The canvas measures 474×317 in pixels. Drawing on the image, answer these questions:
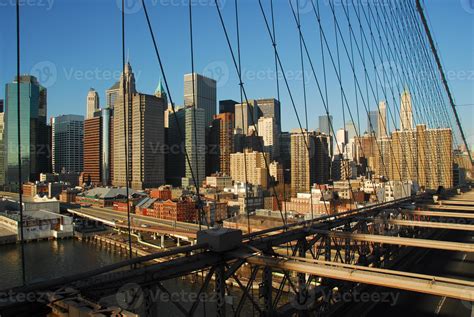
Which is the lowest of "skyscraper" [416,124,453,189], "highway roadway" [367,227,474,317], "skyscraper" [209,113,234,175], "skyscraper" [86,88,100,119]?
"highway roadway" [367,227,474,317]

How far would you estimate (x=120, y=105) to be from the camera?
5362 cm

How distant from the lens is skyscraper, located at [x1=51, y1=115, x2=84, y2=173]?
73812 millimetres

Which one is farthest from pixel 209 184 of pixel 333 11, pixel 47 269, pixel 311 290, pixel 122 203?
pixel 311 290

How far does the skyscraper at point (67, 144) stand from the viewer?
73.8m

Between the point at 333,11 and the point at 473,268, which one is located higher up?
the point at 333,11

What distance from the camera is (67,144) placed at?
250 feet

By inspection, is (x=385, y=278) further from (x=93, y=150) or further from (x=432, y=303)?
(x=93, y=150)

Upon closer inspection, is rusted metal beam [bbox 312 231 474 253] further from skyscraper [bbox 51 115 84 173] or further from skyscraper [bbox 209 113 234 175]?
skyscraper [bbox 51 115 84 173]

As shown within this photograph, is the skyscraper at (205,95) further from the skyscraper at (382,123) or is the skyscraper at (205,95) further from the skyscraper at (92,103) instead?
the skyscraper at (382,123)

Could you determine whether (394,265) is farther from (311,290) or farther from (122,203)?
(122,203)

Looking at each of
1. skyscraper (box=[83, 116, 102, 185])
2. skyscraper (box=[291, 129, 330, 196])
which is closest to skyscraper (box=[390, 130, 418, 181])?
skyscraper (box=[291, 129, 330, 196])

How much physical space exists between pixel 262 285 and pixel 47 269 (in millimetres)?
20498

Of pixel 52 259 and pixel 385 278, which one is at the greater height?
pixel 385 278

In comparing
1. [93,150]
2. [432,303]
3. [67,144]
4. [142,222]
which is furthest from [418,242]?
[67,144]
